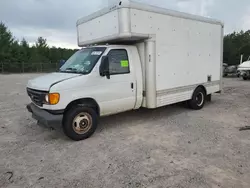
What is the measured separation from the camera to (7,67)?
33969mm

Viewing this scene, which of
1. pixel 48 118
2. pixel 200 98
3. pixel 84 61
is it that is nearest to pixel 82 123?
pixel 48 118

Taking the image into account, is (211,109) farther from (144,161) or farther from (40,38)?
(40,38)

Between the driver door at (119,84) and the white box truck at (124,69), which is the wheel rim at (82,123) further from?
the driver door at (119,84)

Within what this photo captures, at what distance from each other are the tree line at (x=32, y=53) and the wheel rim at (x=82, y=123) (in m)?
28.3

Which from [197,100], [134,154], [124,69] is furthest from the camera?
[197,100]

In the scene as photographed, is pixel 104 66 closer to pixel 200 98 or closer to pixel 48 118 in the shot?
pixel 48 118

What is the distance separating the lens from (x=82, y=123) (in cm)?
467

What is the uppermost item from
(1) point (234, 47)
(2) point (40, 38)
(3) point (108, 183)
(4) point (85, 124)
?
(2) point (40, 38)

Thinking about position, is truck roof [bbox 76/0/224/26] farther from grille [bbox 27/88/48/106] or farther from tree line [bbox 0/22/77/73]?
tree line [bbox 0/22/77/73]

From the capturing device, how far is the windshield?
4730mm

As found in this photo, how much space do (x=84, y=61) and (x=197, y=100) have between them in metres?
3.97

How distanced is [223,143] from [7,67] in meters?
36.2

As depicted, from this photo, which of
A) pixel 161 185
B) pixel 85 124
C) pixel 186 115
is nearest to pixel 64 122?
pixel 85 124

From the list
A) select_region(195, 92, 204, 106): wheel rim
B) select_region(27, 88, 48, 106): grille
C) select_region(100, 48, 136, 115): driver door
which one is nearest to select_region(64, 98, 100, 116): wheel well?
select_region(100, 48, 136, 115): driver door
